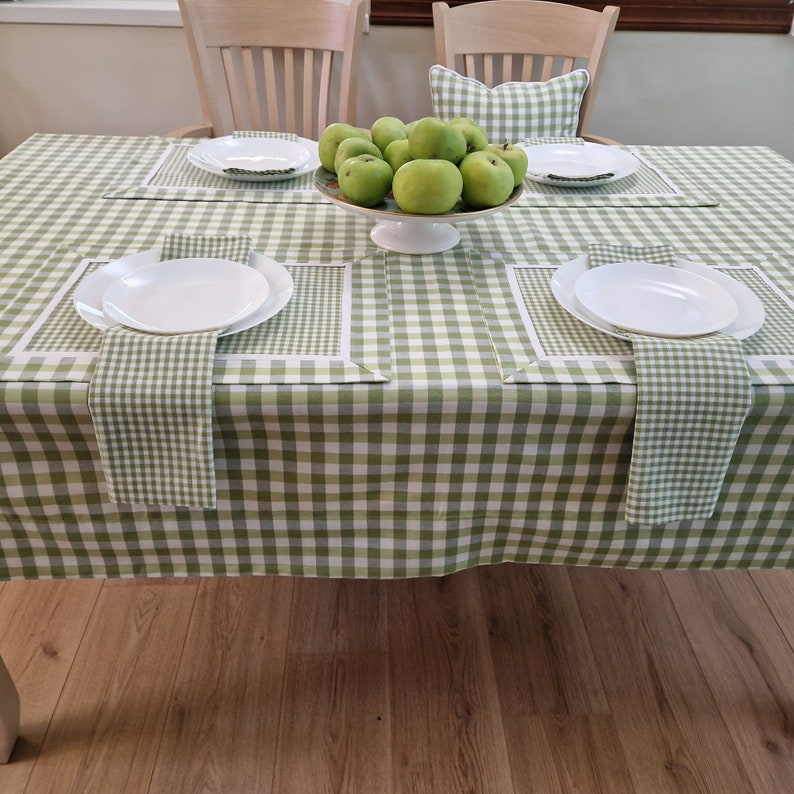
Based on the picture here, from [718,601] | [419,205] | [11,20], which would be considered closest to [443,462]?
[419,205]

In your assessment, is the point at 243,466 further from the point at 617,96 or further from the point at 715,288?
the point at 617,96

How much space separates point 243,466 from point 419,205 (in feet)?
1.44

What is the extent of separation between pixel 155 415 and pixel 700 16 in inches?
84.1

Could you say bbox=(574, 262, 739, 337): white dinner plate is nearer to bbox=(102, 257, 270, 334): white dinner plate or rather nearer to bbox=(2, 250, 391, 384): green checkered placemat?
bbox=(2, 250, 391, 384): green checkered placemat

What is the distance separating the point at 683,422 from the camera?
3.05ft

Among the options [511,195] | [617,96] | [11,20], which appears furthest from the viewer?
[617,96]

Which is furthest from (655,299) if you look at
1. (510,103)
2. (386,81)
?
(386,81)

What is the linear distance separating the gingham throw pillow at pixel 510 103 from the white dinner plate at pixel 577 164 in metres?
0.12

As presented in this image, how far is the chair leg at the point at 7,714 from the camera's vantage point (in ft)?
3.87

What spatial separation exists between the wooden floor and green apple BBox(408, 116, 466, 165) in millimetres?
870

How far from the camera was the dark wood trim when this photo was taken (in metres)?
2.24

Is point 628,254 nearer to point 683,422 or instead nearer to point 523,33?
point 683,422

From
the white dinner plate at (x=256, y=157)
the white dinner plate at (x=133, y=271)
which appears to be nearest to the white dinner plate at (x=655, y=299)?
the white dinner plate at (x=133, y=271)

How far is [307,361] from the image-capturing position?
0.96m
